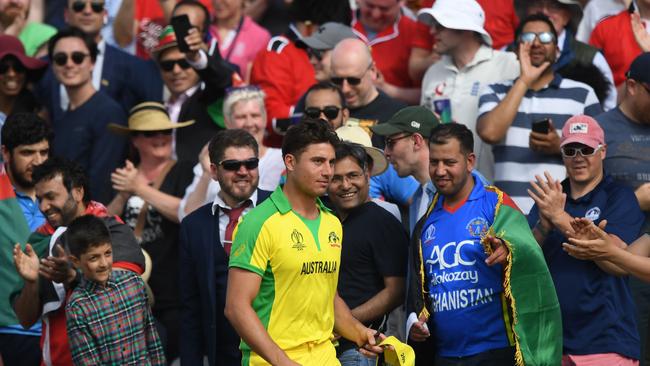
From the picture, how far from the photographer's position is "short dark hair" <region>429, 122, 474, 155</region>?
8.14 m

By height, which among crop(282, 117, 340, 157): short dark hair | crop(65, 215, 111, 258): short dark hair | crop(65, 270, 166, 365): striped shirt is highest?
crop(282, 117, 340, 157): short dark hair

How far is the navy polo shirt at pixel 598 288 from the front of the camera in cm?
815

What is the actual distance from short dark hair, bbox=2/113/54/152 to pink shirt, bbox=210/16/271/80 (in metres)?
2.42

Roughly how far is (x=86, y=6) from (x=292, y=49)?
2180mm

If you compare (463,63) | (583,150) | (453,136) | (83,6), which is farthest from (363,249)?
(83,6)

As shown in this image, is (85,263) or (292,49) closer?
(85,263)

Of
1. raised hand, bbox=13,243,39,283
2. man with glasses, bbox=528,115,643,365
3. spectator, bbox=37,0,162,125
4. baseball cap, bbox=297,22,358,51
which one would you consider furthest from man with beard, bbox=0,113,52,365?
man with glasses, bbox=528,115,643,365

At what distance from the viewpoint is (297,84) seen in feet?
36.8

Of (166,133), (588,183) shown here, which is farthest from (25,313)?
(588,183)

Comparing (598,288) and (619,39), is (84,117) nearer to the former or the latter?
(619,39)

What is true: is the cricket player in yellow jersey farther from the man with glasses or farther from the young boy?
the man with glasses

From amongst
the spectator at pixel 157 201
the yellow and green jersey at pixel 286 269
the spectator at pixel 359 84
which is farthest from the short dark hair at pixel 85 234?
the spectator at pixel 359 84

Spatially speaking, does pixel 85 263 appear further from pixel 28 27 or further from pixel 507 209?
pixel 28 27

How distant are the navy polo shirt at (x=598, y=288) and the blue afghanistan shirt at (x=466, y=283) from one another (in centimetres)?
54
